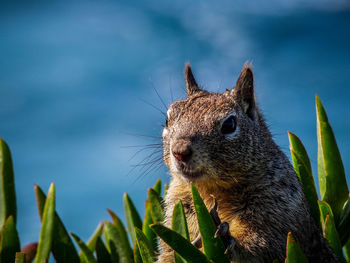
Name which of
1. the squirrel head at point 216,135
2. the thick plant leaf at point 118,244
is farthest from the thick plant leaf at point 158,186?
the thick plant leaf at point 118,244

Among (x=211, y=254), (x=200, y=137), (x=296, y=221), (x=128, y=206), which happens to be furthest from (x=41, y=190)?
(x=296, y=221)

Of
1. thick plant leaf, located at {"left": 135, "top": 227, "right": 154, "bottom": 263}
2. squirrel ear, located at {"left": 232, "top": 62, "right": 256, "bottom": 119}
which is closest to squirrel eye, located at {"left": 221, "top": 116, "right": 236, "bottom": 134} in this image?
squirrel ear, located at {"left": 232, "top": 62, "right": 256, "bottom": 119}

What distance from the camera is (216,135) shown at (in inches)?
91.9

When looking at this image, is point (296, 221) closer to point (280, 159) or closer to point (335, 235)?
point (335, 235)

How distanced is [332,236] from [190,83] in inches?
60.5

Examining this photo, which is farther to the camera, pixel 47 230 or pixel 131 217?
pixel 131 217

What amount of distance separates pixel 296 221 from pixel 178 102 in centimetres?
105

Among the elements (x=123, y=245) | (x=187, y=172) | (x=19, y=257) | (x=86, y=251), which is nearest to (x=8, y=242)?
(x=19, y=257)

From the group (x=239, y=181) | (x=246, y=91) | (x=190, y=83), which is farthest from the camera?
(x=190, y=83)

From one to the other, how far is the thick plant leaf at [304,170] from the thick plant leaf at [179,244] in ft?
3.23

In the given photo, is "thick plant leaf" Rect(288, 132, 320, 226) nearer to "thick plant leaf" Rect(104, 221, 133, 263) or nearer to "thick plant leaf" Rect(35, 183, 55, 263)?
"thick plant leaf" Rect(104, 221, 133, 263)

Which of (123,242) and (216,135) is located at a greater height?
(216,135)

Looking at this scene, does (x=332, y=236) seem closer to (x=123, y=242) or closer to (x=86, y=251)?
(x=123, y=242)

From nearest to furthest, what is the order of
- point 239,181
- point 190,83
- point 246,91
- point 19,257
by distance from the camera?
point 19,257
point 239,181
point 246,91
point 190,83
